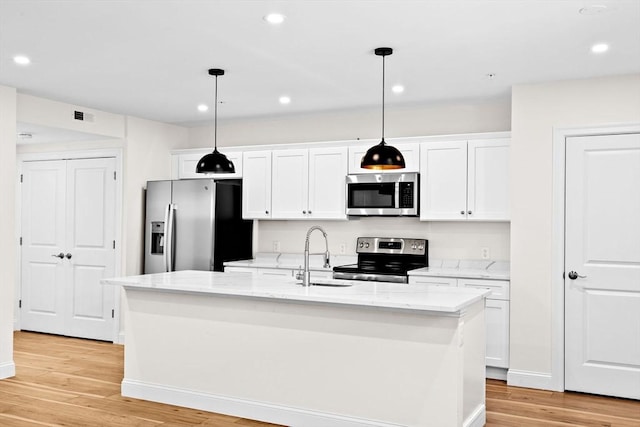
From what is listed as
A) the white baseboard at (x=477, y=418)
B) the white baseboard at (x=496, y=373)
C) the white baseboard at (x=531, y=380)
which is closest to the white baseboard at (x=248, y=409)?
the white baseboard at (x=477, y=418)

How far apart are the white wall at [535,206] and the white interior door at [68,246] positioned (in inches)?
168

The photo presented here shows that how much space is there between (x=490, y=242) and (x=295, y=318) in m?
2.60

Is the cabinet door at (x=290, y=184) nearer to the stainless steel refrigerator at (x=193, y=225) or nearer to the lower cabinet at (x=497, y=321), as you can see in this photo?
the stainless steel refrigerator at (x=193, y=225)

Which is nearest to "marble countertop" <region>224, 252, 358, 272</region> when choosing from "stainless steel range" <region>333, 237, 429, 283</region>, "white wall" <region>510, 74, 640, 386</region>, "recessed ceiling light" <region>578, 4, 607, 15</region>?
"stainless steel range" <region>333, 237, 429, 283</region>

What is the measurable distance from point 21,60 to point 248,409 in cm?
295

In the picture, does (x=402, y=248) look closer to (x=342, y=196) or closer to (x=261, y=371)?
(x=342, y=196)

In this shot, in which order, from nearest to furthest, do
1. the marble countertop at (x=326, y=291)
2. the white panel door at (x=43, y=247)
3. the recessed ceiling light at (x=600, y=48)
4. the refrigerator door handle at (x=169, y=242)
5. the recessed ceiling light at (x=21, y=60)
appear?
the marble countertop at (x=326, y=291), the recessed ceiling light at (x=600, y=48), the recessed ceiling light at (x=21, y=60), the refrigerator door handle at (x=169, y=242), the white panel door at (x=43, y=247)

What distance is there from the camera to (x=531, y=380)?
4945 mm

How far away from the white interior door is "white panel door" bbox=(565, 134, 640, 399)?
4.70 metres

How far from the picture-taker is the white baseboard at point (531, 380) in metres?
4.89

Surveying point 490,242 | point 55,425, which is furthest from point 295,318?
point 490,242

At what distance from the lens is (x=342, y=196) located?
20.1 ft

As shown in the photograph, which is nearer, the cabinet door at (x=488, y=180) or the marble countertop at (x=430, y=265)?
the marble countertop at (x=430, y=265)

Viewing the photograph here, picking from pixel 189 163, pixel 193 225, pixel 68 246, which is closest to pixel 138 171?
pixel 189 163
